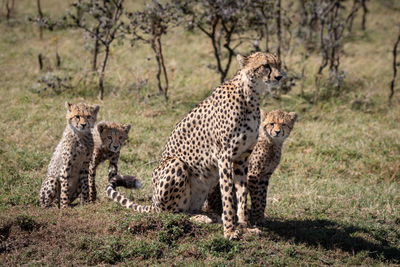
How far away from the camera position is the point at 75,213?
16.2ft

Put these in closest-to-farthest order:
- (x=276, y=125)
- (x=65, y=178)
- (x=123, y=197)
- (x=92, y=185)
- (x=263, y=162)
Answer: (x=123, y=197) → (x=263, y=162) → (x=276, y=125) → (x=65, y=178) → (x=92, y=185)

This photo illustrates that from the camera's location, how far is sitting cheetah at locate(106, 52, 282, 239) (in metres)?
4.33

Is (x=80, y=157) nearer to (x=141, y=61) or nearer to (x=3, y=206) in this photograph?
(x=3, y=206)

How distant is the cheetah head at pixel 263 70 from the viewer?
4285 mm

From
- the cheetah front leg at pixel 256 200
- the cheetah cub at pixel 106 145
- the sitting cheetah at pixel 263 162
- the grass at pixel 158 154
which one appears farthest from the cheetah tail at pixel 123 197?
the cheetah front leg at pixel 256 200

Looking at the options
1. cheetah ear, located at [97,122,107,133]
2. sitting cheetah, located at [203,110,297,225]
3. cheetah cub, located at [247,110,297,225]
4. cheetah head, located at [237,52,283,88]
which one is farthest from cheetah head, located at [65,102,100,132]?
cheetah head, located at [237,52,283,88]

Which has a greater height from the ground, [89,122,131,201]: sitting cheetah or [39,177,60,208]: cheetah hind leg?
[89,122,131,201]: sitting cheetah

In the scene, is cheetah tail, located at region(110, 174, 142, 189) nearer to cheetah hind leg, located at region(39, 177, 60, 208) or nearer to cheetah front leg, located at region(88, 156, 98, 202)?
cheetah front leg, located at region(88, 156, 98, 202)

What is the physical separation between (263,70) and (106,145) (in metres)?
2.27

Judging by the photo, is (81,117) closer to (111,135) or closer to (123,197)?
(111,135)

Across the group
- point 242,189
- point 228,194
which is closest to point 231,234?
point 228,194

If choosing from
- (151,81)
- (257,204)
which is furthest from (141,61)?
(257,204)

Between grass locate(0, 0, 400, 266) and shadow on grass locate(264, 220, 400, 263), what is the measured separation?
1 cm

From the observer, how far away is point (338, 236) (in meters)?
4.85
